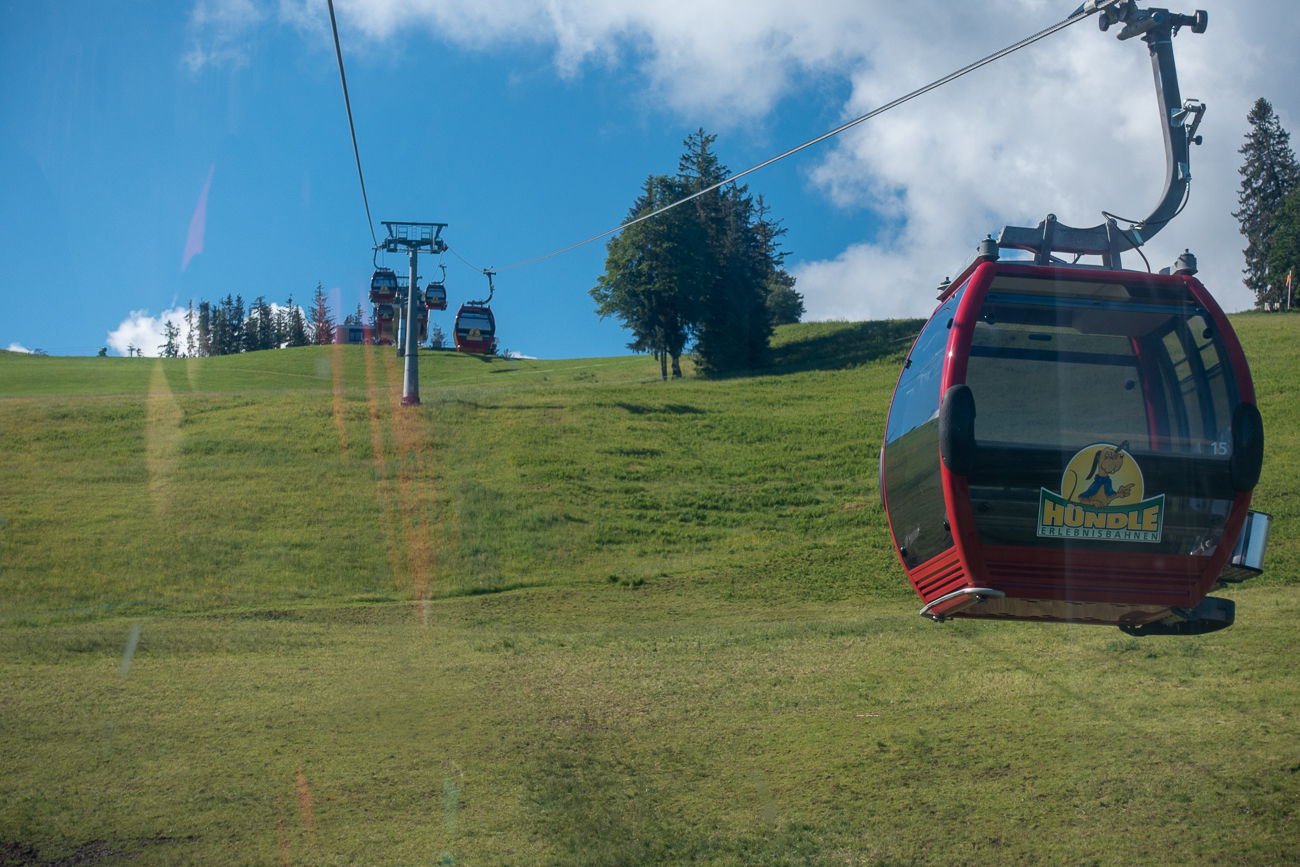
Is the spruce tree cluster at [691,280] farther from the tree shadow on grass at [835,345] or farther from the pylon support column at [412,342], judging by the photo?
the pylon support column at [412,342]

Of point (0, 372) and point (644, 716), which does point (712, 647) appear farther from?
point (0, 372)

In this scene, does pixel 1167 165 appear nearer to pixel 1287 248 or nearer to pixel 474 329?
pixel 474 329

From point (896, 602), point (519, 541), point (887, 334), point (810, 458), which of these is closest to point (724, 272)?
point (887, 334)

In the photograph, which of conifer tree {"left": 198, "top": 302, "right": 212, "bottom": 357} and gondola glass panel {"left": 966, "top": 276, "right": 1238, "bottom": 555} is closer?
gondola glass panel {"left": 966, "top": 276, "right": 1238, "bottom": 555}

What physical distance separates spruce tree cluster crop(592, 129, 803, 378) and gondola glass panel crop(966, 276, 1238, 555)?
167ft

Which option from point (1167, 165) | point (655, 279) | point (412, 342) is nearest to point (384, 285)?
point (412, 342)

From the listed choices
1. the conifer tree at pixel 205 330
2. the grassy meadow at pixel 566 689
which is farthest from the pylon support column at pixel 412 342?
the conifer tree at pixel 205 330

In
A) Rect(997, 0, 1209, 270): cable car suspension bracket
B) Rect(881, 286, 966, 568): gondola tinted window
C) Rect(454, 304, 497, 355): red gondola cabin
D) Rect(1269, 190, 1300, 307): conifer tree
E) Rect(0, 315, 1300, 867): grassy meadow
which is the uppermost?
Rect(1269, 190, 1300, 307): conifer tree

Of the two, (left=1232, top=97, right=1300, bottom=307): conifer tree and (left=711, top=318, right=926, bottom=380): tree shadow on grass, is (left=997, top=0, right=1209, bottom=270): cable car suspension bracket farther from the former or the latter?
(left=1232, top=97, right=1300, bottom=307): conifer tree

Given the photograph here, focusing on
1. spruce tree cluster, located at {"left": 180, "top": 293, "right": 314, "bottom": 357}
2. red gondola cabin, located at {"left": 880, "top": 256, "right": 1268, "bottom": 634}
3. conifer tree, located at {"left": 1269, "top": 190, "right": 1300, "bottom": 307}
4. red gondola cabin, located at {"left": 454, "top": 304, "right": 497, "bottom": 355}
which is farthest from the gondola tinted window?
spruce tree cluster, located at {"left": 180, "top": 293, "right": 314, "bottom": 357}

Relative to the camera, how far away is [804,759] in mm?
8148

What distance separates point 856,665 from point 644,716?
133 inches

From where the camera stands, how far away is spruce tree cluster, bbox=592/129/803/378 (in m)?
60.4

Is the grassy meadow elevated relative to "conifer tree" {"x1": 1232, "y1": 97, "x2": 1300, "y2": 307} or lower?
lower
